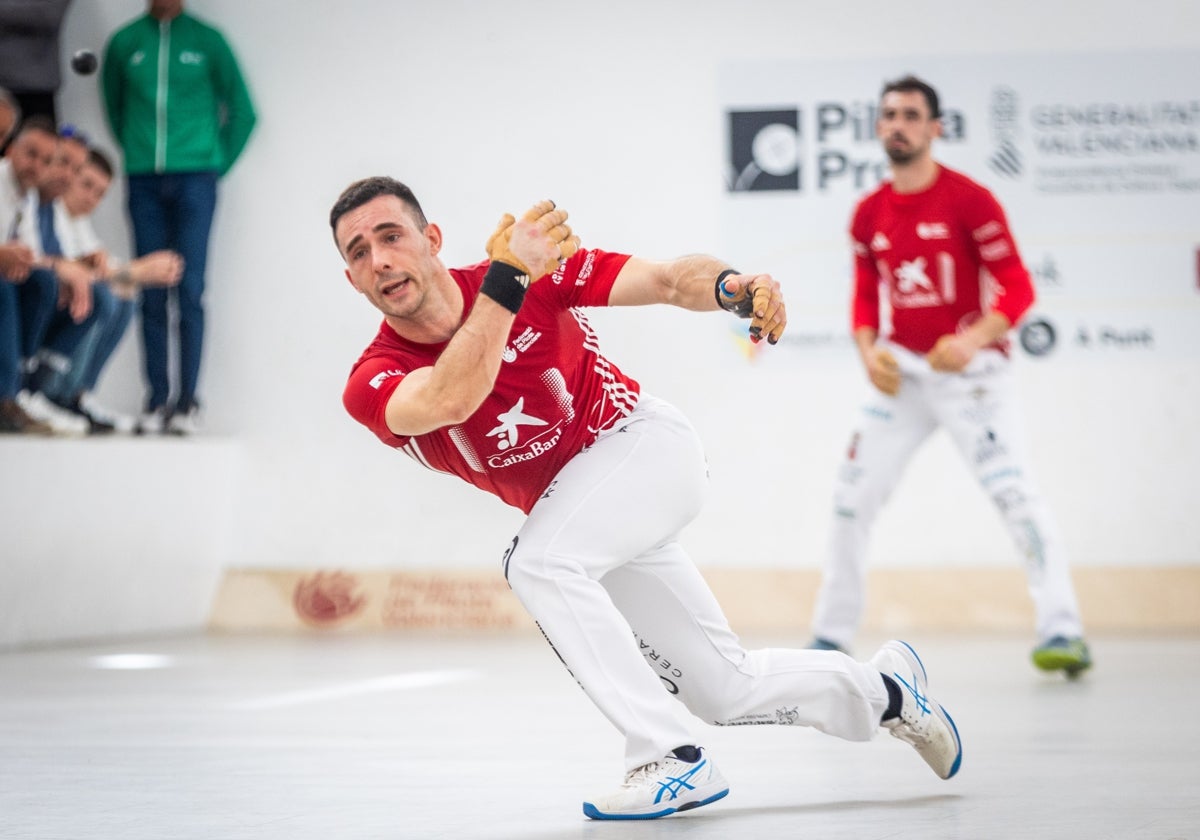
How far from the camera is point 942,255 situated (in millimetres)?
5969

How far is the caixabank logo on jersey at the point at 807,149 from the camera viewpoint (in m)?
8.20

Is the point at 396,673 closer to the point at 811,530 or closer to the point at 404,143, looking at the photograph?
the point at 811,530

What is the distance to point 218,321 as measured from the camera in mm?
8664

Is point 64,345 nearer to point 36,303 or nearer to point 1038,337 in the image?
point 36,303

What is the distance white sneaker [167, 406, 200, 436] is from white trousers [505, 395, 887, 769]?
17.0 feet

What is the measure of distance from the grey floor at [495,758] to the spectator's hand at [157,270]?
6.49 feet

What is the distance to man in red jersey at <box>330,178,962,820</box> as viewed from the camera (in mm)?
3078

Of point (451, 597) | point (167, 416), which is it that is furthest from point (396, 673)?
point (167, 416)

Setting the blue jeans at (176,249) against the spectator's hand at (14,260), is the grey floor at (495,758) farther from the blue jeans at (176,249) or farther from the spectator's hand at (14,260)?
the blue jeans at (176,249)

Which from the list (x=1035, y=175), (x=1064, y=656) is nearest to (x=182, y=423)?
(x=1035, y=175)

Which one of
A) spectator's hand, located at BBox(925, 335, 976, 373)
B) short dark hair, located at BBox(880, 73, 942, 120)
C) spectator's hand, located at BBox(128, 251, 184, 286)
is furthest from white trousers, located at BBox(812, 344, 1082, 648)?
spectator's hand, located at BBox(128, 251, 184, 286)

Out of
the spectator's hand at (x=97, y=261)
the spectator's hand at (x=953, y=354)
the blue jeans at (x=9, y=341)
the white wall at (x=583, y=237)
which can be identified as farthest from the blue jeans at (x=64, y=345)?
the spectator's hand at (x=953, y=354)

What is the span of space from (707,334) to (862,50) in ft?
5.42

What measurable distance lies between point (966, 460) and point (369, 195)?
3.21 meters
